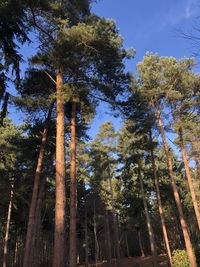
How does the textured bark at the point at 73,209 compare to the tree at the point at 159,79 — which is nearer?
the textured bark at the point at 73,209

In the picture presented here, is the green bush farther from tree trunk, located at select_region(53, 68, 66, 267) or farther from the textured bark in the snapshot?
tree trunk, located at select_region(53, 68, 66, 267)

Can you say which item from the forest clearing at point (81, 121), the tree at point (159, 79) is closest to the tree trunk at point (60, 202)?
the forest clearing at point (81, 121)

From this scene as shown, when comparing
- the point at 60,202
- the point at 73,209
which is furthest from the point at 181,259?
the point at 60,202

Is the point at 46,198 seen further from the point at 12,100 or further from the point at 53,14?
the point at 53,14

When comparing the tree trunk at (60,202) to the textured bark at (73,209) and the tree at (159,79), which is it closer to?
the textured bark at (73,209)

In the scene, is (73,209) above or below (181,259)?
above

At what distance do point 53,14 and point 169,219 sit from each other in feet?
104

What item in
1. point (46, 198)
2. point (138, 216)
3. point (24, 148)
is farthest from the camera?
point (138, 216)

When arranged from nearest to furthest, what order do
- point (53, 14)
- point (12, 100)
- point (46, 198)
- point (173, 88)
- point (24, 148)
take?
point (53, 14), point (12, 100), point (24, 148), point (173, 88), point (46, 198)

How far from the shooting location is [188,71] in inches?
684

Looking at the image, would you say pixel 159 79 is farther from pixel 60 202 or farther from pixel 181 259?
pixel 60 202

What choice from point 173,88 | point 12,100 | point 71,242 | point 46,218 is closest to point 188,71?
point 173,88

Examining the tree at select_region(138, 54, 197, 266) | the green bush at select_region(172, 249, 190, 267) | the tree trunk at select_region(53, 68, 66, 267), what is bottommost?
the green bush at select_region(172, 249, 190, 267)

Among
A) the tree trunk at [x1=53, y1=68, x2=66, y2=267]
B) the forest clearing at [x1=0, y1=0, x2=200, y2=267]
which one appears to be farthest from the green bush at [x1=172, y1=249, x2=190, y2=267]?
the tree trunk at [x1=53, y1=68, x2=66, y2=267]
